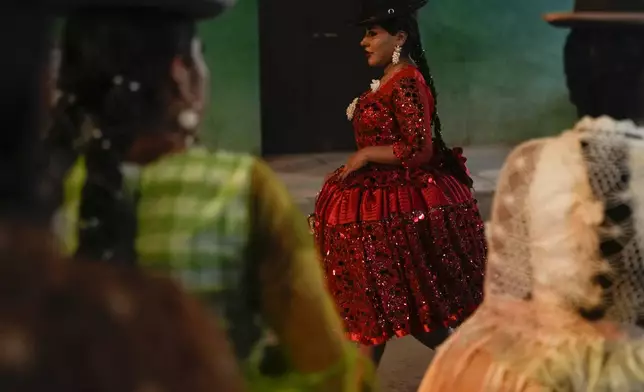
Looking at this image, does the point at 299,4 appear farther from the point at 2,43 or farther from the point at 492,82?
the point at 2,43

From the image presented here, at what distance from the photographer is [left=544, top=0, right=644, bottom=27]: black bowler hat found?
0.90 metres

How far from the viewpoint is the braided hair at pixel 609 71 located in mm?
892

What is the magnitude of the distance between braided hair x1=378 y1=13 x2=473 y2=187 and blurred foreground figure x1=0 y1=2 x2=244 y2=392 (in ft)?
4.17

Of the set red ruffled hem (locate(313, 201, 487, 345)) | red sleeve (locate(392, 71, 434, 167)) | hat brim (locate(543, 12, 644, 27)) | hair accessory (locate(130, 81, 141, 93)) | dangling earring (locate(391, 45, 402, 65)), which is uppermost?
hat brim (locate(543, 12, 644, 27))

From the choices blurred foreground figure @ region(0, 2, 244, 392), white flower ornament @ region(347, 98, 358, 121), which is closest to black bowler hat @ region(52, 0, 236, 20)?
blurred foreground figure @ region(0, 2, 244, 392)

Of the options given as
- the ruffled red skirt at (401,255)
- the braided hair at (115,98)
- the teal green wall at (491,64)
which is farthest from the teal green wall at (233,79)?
the teal green wall at (491,64)

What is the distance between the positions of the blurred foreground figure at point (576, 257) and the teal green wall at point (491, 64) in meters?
0.58

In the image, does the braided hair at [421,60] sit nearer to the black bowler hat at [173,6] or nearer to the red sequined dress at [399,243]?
the red sequined dress at [399,243]

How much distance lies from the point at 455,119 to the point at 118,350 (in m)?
1.91

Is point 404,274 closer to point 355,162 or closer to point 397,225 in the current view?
point 397,225

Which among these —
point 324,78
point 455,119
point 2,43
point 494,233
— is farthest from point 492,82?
point 2,43

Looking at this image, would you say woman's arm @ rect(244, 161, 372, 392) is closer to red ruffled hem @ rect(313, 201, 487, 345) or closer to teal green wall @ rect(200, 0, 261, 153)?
teal green wall @ rect(200, 0, 261, 153)

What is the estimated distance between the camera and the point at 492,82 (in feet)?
7.19

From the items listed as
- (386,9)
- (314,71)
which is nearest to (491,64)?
(314,71)
